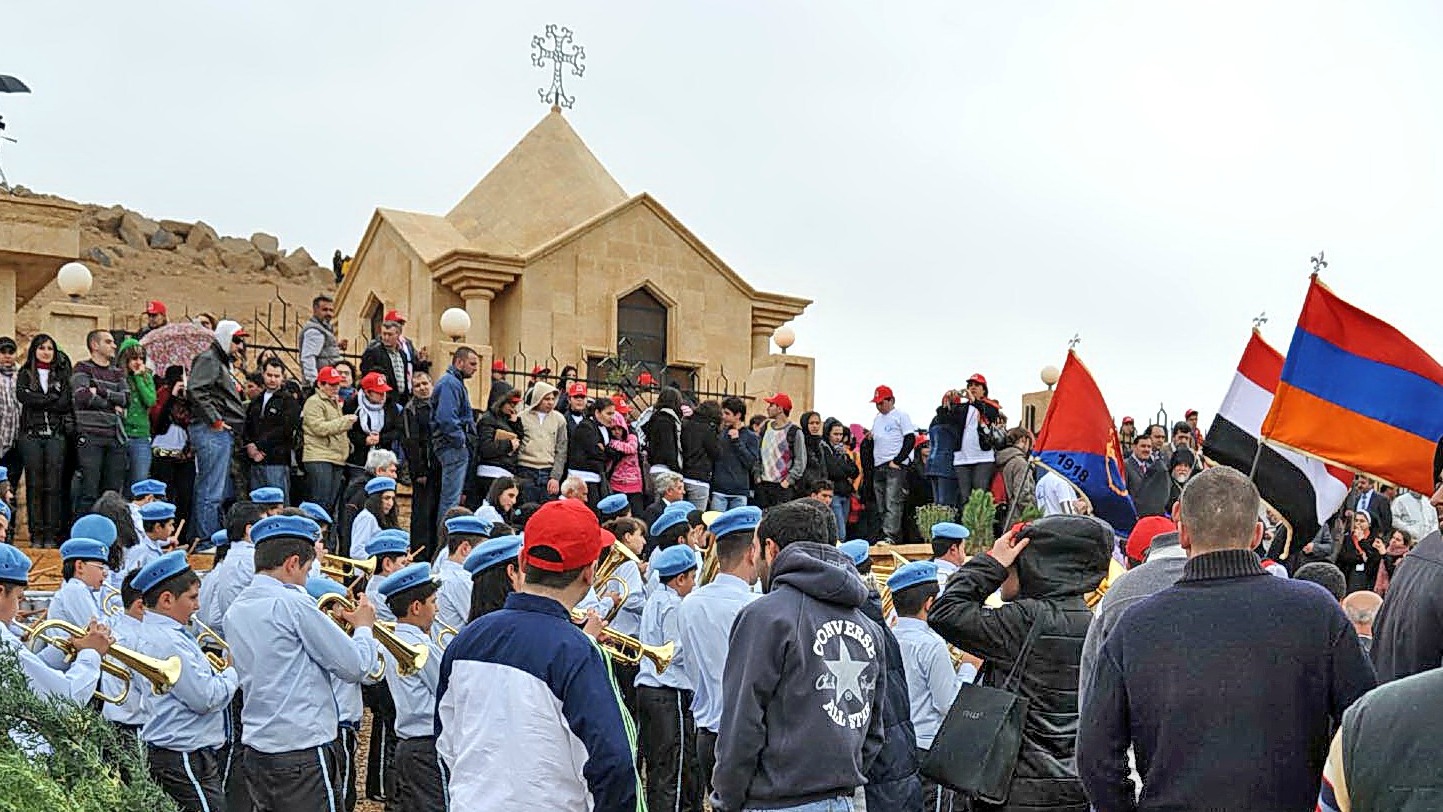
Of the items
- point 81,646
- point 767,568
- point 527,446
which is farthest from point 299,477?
point 767,568

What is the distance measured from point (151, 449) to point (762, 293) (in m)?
18.2

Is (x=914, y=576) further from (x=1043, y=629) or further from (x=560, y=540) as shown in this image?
(x=560, y=540)

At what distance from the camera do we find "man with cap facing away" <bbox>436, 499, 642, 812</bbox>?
4844 mm

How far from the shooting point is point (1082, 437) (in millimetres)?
10609

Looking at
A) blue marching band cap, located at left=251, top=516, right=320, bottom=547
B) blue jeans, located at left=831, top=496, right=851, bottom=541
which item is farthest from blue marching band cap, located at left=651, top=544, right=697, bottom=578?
blue jeans, located at left=831, top=496, right=851, bottom=541

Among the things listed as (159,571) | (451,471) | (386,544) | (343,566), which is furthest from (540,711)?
(451,471)

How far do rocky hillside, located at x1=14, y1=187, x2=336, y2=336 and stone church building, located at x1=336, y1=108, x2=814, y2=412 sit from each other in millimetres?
27975

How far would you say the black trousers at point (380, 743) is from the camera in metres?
8.72

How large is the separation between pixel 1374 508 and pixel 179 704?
1377cm

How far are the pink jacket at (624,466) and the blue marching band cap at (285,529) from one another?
871cm

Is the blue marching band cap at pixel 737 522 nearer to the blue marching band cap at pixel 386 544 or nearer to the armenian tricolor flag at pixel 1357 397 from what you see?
the armenian tricolor flag at pixel 1357 397

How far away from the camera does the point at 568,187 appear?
3300cm

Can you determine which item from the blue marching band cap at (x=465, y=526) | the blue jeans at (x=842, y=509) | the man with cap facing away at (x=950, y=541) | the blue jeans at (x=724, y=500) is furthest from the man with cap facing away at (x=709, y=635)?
the blue jeans at (x=842, y=509)

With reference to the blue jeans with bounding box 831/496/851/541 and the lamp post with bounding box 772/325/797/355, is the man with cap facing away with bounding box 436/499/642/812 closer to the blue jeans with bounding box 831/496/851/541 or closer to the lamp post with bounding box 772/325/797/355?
the blue jeans with bounding box 831/496/851/541
